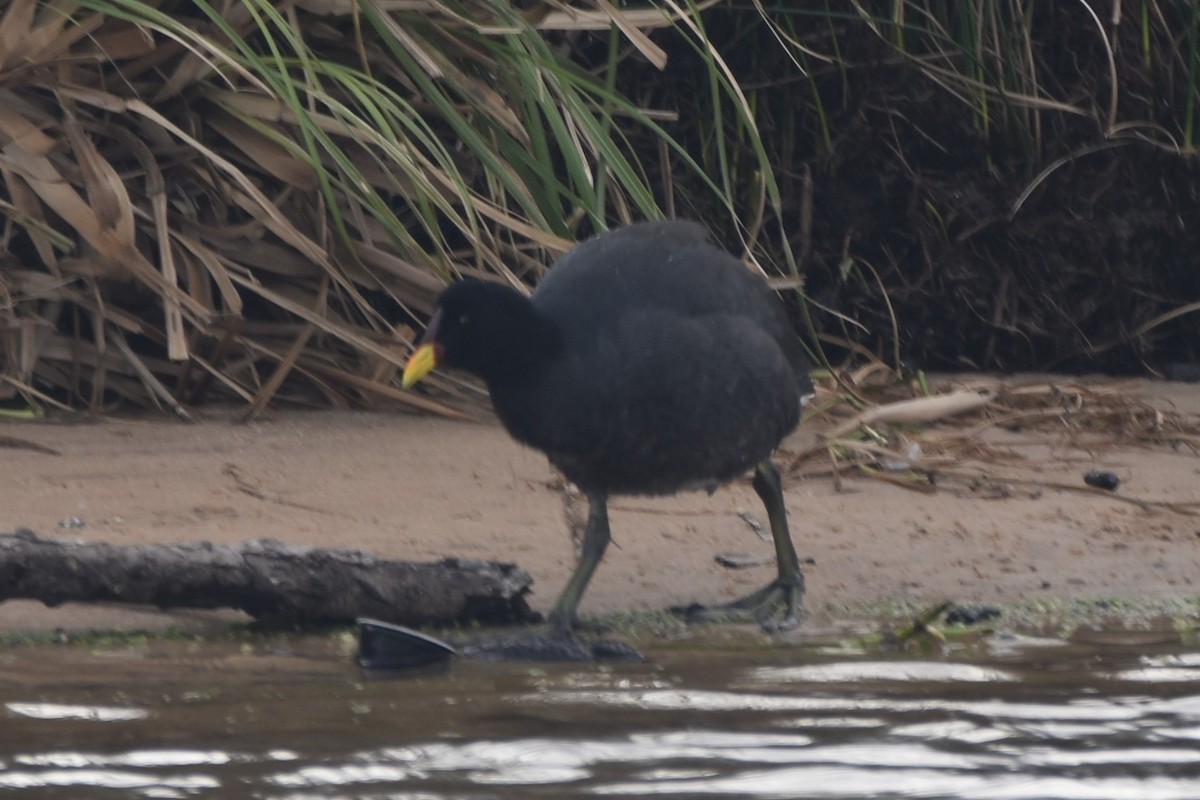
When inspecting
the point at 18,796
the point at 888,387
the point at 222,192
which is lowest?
the point at 18,796

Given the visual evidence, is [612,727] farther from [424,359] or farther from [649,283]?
[649,283]

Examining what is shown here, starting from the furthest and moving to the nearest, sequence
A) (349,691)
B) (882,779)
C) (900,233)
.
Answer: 1. (900,233)
2. (349,691)
3. (882,779)

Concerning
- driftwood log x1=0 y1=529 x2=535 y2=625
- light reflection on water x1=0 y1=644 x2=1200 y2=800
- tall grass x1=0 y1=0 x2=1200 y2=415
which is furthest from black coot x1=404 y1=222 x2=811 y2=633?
tall grass x1=0 y1=0 x2=1200 y2=415

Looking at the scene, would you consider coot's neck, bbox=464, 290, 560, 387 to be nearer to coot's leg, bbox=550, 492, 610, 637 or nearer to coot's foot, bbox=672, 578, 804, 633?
coot's leg, bbox=550, 492, 610, 637

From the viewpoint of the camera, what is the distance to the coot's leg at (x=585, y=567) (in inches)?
141

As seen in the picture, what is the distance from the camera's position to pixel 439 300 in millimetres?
3537

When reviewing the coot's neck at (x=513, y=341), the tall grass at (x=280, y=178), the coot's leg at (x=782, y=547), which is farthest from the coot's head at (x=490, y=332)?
the tall grass at (x=280, y=178)

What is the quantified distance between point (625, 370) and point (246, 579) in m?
0.78

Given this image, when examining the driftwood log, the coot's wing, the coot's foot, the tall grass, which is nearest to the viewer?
the driftwood log

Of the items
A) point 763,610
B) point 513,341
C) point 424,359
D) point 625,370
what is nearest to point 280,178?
point 424,359

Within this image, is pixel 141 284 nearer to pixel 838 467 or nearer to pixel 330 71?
pixel 330 71

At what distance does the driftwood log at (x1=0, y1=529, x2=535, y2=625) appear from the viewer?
3.35 m

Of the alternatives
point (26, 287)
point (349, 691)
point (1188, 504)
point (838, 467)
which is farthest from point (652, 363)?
point (26, 287)

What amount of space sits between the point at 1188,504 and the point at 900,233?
2.08 m
